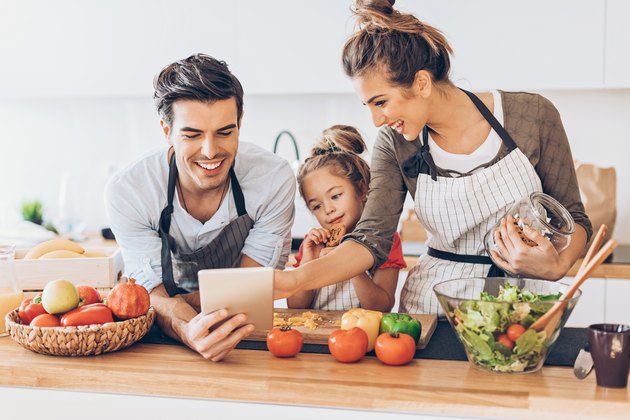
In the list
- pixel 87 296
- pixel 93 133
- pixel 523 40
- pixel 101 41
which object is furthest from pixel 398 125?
pixel 93 133

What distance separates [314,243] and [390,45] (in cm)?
70

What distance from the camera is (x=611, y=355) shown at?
1.54m

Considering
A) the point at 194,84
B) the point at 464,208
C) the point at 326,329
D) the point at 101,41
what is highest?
the point at 101,41

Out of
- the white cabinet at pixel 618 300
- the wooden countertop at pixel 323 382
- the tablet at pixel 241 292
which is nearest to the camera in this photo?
the wooden countertop at pixel 323 382

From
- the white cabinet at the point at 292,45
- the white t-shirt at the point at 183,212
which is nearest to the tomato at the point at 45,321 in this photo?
the white t-shirt at the point at 183,212

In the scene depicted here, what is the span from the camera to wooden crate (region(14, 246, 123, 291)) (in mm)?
2256

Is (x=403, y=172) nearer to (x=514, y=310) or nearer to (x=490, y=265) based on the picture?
(x=490, y=265)

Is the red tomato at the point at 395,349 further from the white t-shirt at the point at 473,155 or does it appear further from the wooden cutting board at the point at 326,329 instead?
the white t-shirt at the point at 473,155

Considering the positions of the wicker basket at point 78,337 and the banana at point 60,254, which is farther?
the banana at point 60,254

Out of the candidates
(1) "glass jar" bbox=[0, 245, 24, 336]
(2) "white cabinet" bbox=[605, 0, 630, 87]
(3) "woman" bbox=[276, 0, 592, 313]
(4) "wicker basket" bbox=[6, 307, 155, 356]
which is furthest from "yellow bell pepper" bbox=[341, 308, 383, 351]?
(2) "white cabinet" bbox=[605, 0, 630, 87]

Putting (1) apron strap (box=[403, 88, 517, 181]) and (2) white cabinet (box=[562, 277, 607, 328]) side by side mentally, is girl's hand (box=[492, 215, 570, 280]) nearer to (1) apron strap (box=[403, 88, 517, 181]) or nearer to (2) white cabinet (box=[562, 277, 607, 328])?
(1) apron strap (box=[403, 88, 517, 181])

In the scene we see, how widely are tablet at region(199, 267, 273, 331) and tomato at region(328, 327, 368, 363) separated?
15 centimetres

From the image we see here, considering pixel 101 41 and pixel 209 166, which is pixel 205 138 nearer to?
pixel 209 166

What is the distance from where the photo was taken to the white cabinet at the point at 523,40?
332 centimetres
